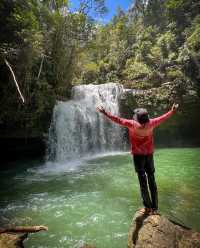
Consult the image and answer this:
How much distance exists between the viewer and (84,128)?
52.6 ft

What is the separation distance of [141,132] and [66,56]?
14.5m

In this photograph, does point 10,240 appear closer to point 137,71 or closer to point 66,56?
point 66,56

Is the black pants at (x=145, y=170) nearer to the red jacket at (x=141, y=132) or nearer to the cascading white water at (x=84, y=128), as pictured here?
the red jacket at (x=141, y=132)

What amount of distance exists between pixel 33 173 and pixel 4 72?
4742mm

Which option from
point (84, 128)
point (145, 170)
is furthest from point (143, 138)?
point (84, 128)

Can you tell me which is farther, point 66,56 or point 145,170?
point 66,56

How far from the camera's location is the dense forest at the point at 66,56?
38.2 ft

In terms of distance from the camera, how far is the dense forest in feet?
38.2

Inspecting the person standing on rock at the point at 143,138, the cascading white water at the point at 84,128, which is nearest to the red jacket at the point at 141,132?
the person standing on rock at the point at 143,138

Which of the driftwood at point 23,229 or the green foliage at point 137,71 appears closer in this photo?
the driftwood at point 23,229

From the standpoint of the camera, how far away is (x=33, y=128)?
13344 mm

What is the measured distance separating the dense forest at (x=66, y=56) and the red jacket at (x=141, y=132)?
23.2ft

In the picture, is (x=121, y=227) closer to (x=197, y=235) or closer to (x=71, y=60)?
(x=197, y=235)

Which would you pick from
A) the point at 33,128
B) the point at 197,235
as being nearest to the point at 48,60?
the point at 33,128
